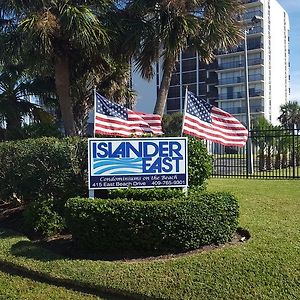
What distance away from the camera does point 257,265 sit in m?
5.80

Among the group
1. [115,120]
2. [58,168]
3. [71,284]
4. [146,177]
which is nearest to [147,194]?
[146,177]

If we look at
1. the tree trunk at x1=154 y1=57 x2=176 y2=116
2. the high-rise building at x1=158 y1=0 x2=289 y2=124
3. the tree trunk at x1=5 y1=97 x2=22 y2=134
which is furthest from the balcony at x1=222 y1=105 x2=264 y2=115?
the tree trunk at x1=154 y1=57 x2=176 y2=116

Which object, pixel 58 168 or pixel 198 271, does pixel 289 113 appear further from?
pixel 198 271

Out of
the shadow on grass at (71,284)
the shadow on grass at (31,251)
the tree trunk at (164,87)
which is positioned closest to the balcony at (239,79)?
the tree trunk at (164,87)

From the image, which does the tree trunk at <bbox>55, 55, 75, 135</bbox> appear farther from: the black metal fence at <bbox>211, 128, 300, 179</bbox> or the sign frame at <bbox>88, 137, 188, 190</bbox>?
the black metal fence at <bbox>211, 128, 300, 179</bbox>

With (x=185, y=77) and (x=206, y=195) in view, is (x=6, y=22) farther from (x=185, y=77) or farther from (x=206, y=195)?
(x=185, y=77)

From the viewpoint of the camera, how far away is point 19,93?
17109 mm

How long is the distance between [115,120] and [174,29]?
4.50 m

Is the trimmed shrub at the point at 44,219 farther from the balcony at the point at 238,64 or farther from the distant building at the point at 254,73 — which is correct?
the balcony at the point at 238,64

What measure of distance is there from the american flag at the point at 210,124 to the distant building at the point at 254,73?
217 ft

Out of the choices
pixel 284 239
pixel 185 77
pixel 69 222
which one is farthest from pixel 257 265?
pixel 185 77

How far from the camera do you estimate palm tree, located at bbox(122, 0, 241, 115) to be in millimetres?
12797

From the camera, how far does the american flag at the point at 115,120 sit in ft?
30.1

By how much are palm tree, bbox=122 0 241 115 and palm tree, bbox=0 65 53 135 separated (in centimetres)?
468
